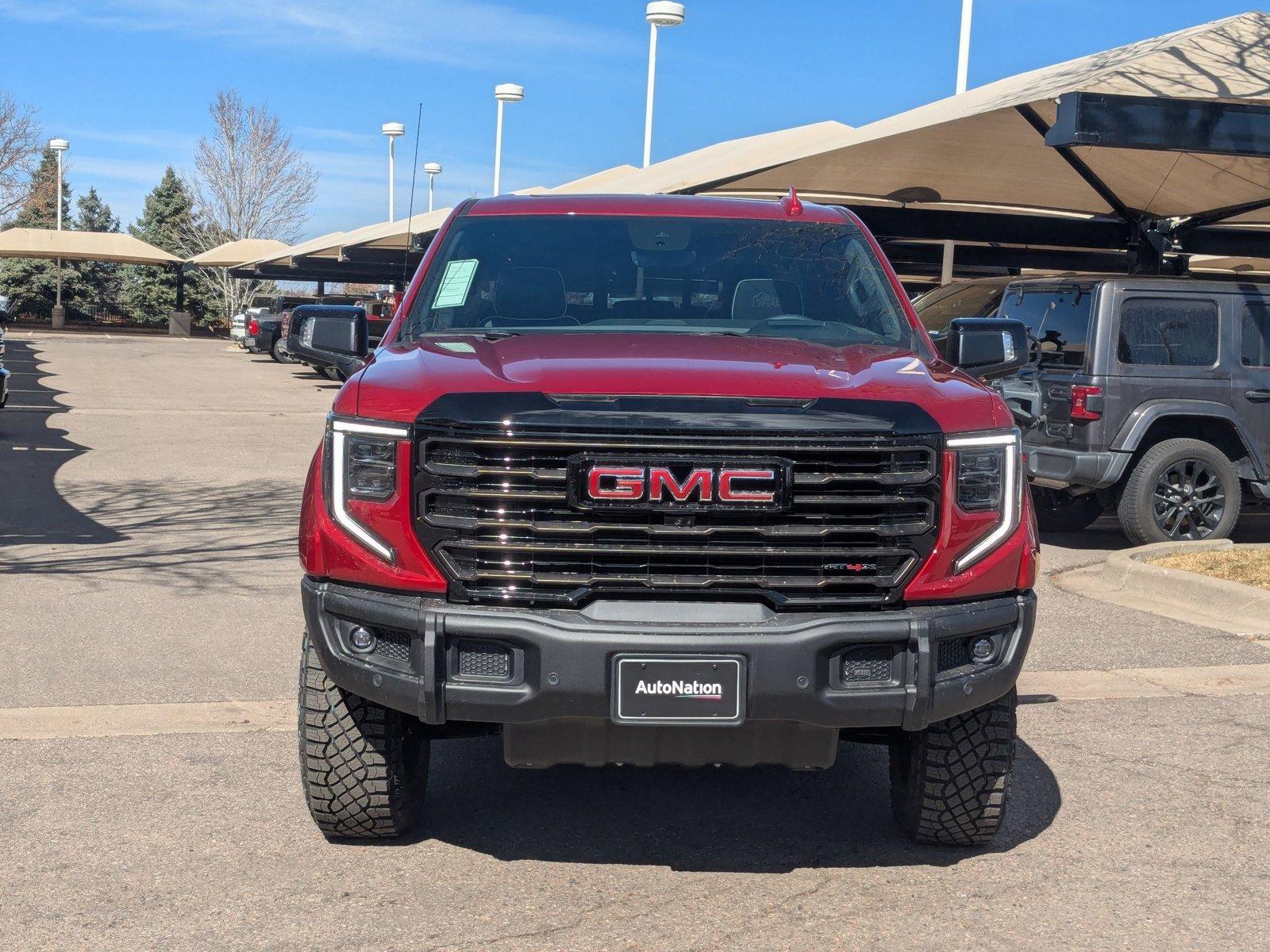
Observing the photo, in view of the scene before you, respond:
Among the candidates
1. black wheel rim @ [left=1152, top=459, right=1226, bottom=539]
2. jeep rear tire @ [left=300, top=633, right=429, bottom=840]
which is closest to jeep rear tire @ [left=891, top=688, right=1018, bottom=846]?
jeep rear tire @ [left=300, top=633, right=429, bottom=840]

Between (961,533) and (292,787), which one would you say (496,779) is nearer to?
(292,787)

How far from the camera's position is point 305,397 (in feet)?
84.7

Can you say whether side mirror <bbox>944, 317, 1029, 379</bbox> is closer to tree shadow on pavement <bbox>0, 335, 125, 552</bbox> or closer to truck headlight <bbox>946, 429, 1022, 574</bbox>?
truck headlight <bbox>946, 429, 1022, 574</bbox>

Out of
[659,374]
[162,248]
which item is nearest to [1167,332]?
[659,374]

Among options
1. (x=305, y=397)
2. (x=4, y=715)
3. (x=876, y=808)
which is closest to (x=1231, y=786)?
(x=876, y=808)

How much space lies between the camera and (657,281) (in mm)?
5285

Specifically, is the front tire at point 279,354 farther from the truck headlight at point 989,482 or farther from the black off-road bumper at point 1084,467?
the truck headlight at point 989,482

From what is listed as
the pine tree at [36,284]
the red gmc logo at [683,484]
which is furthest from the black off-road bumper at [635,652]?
the pine tree at [36,284]

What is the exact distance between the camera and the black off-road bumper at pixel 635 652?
3760mm

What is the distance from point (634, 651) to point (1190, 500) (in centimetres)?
791

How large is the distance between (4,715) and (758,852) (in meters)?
3.07

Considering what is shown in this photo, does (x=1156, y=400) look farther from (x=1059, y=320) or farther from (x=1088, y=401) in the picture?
(x=1059, y=320)

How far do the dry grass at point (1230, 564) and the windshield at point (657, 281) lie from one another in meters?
4.70

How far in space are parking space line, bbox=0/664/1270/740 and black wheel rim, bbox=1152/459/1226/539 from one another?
3612 millimetres
